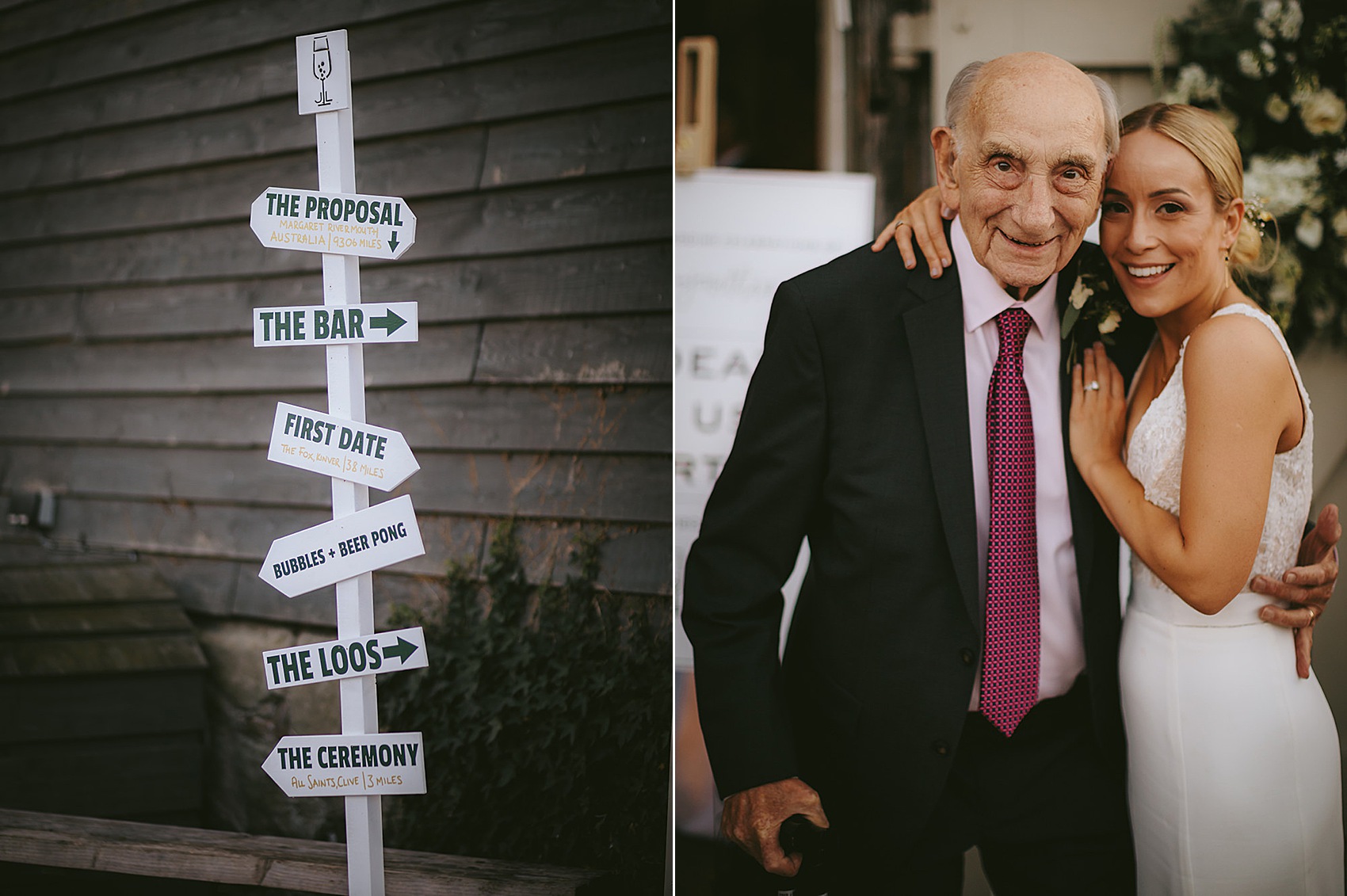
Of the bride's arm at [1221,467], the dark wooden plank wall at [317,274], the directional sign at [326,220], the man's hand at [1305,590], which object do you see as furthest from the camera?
the dark wooden plank wall at [317,274]

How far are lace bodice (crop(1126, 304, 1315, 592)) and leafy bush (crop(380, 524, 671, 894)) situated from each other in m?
1.44

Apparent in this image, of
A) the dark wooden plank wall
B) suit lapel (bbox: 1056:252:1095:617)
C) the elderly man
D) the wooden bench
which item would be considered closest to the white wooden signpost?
the wooden bench

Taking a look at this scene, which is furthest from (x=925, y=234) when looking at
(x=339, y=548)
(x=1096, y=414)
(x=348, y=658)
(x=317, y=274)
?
(x=317, y=274)

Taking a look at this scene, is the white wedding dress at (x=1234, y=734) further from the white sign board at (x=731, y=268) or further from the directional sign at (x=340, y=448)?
the directional sign at (x=340, y=448)

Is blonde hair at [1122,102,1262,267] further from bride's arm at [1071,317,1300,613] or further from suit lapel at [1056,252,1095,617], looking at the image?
suit lapel at [1056,252,1095,617]

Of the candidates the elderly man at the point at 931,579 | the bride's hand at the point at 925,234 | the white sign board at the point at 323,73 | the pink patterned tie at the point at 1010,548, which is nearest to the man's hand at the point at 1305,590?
the elderly man at the point at 931,579

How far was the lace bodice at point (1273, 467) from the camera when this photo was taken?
1.51 meters

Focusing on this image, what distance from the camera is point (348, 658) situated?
1856 mm

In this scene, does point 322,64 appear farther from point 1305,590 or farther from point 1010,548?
point 1305,590

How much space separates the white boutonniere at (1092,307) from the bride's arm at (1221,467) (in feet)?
0.62

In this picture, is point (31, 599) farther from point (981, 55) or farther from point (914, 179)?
point (981, 55)

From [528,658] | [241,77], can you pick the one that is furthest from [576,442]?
[241,77]

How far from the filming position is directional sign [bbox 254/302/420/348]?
A: 5.95 ft

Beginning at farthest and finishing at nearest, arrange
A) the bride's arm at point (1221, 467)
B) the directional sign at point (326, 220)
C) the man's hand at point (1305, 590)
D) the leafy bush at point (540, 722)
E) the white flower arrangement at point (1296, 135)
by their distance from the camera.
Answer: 1. the leafy bush at point (540, 722)
2. the white flower arrangement at point (1296, 135)
3. the directional sign at point (326, 220)
4. the man's hand at point (1305, 590)
5. the bride's arm at point (1221, 467)
